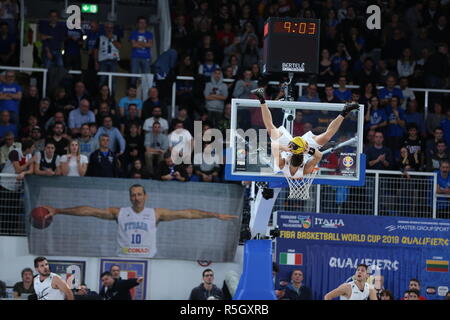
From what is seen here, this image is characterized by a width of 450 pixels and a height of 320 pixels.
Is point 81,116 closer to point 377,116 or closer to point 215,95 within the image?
point 215,95

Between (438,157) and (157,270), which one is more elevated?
(438,157)

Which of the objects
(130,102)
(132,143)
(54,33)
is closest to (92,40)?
(54,33)

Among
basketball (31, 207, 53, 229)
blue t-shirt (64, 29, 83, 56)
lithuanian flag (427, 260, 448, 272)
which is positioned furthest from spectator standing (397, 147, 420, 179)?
blue t-shirt (64, 29, 83, 56)

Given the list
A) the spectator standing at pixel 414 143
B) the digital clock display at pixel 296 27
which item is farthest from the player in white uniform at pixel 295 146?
the spectator standing at pixel 414 143

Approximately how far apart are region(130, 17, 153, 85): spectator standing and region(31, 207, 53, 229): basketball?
4718mm

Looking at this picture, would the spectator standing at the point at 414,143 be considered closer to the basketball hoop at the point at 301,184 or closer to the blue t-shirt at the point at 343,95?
the blue t-shirt at the point at 343,95

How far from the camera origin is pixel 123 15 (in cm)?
2866

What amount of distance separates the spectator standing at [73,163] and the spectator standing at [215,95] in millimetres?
3341

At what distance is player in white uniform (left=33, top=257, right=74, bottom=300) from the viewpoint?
20.4 metres

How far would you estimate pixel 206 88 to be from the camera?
24.9 m

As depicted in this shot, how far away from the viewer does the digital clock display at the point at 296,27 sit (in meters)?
17.0

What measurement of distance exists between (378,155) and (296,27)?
7360 mm

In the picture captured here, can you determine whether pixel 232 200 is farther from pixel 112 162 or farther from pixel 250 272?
pixel 250 272

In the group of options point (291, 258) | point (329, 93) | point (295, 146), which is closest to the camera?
point (295, 146)
